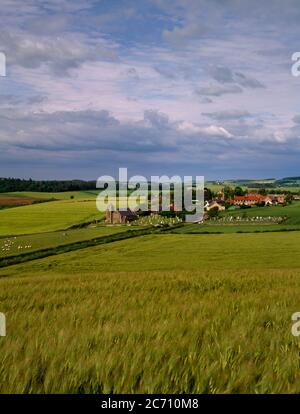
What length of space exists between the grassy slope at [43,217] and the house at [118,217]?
300 cm

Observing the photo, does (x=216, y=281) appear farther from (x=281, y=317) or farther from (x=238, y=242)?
(x=238, y=242)

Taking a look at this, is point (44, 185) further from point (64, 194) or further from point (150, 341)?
point (150, 341)

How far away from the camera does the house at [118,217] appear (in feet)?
212

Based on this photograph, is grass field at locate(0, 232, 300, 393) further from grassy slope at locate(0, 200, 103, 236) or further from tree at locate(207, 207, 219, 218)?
tree at locate(207, 207, 219, 218)

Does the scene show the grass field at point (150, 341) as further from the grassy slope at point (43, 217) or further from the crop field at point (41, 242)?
the grassy slope at point (43, 217)

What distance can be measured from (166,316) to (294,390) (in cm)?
218

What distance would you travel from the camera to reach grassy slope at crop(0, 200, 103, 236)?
191ft

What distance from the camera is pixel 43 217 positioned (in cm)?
6756

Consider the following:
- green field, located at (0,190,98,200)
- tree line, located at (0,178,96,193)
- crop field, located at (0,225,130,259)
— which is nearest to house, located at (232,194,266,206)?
green field, located at (0,190,98,200)

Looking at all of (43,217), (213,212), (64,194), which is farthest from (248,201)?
(43,217)

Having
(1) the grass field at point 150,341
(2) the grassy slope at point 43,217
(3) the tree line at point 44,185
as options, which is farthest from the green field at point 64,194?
(1) the grass field at point 150,341

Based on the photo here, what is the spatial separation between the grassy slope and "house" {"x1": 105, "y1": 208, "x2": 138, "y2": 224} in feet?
9.85

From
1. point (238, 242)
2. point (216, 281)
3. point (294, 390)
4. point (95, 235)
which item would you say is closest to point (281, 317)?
point (294, 390)

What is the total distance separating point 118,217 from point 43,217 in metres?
11.0
